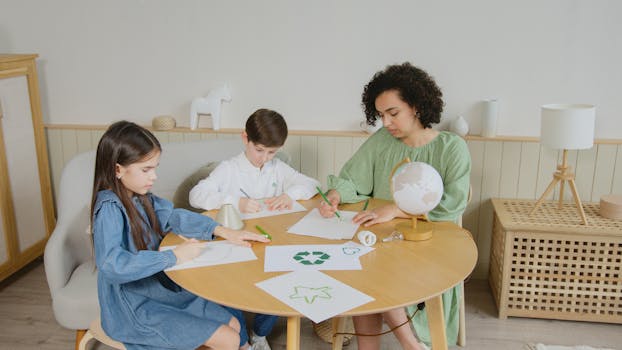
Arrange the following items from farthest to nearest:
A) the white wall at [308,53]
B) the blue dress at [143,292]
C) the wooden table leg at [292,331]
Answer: the white wall at [308,53] → the blue dress at [143,292] → the wooden table leg at [292,331]

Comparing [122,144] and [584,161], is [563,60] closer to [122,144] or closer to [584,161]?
[584,161]

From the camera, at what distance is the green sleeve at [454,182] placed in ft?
6.69

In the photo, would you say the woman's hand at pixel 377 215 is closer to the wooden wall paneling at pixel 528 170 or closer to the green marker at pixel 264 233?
the green marker at pixel 264 233

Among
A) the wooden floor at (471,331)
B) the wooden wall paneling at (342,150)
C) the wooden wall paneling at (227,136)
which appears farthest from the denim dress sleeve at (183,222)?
the wooden wall paneling at (342,150)

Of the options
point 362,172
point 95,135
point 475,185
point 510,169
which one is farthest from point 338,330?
point 95,135

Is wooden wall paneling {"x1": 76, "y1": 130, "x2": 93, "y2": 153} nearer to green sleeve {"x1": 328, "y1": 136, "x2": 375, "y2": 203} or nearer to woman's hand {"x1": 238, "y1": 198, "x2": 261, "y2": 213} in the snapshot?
woman's hand {"x1": 238, "y1": 198, "x2": 261, "y2": 213}

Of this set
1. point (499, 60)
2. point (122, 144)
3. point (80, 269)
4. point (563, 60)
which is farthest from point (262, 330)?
point (563, 60)

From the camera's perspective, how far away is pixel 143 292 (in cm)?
183

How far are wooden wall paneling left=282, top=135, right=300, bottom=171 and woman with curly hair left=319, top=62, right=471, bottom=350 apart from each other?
707 mm

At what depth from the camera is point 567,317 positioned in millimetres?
2699

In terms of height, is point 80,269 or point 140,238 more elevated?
point 140,238

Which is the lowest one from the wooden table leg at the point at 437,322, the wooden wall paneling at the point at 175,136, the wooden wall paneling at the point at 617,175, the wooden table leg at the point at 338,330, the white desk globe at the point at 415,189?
the wooden table leg at the point at 338,330

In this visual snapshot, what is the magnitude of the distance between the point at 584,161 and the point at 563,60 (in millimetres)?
501

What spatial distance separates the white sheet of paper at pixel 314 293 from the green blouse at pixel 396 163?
63 centimetres
